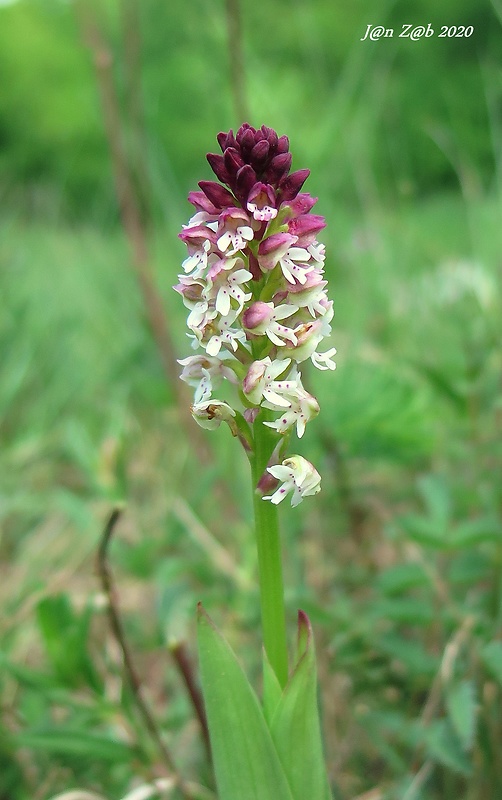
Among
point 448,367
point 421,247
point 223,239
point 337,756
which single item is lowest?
point 337,756

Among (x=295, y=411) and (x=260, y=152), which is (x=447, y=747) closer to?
(x=295, y=411)

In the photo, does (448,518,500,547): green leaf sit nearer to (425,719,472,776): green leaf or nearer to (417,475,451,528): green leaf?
(417,475,451,528): green leaf

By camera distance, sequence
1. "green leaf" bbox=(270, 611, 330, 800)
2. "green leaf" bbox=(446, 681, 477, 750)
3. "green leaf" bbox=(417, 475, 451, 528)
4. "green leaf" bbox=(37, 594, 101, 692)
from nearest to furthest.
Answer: "green leaf" bbox=(270, 611, 330, 800) → "green leaf" bbox=(446, 681, 477, 750) → "green leaf" bbox=(37, 594, 101, 692) → "green leaf" bbox=(417, 475, 451, 528)

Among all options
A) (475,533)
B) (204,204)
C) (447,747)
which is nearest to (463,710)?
(447,747)

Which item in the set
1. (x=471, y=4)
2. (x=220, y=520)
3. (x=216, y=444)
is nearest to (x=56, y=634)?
(x=220, y=520)

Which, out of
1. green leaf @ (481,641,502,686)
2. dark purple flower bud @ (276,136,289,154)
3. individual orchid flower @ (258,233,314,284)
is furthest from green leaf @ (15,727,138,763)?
dark purple flower bud @ (276,136,289,154)

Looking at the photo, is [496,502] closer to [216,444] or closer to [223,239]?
[223,239]
